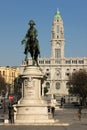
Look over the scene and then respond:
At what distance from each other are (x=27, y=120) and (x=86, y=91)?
7422 centimetres

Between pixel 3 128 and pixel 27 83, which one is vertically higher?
pixel 27 83

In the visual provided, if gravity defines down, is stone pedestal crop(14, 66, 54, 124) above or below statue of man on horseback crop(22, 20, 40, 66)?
below

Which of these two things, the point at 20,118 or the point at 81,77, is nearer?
the point at 20,118

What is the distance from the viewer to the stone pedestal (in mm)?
45025

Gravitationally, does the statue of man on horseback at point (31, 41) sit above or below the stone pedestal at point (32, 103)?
above

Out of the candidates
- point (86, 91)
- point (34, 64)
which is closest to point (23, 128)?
point (34, 64)

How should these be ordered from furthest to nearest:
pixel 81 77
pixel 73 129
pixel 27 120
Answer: pixel 81 77, pixel 27 120, pixel 73 129

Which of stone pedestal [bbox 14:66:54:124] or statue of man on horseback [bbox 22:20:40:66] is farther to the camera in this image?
statue of man on horseback [bbox 22:20:40:66]

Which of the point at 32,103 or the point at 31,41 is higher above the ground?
the point at 31,41

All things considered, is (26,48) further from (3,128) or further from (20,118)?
(3,128)

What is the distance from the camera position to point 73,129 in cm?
3797

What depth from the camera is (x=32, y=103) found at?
149 feet

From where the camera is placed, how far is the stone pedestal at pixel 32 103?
4503cm

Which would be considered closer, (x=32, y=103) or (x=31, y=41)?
(x=32, y=103)
